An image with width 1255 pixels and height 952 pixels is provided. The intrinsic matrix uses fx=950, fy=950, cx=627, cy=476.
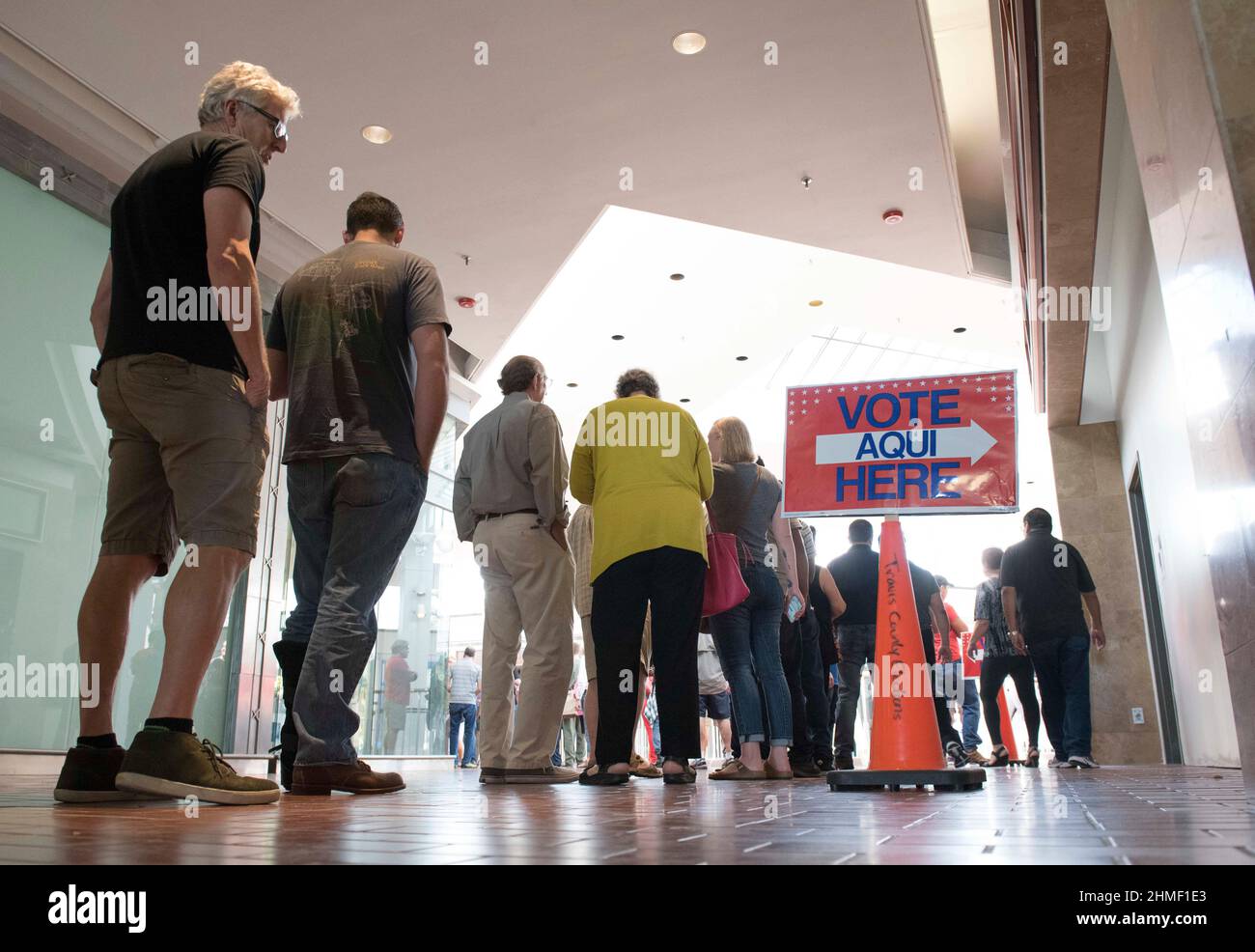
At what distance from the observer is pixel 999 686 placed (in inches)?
254

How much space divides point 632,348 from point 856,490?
9481 millimetres

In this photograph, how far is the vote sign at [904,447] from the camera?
2.89 metres

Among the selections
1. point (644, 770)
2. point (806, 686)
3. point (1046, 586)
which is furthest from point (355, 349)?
point (1046, 586)

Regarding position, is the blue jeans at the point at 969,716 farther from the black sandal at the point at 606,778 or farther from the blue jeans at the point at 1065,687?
the black sandal at the point at 606,778

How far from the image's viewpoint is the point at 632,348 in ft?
40.5

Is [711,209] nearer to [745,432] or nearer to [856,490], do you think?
[745,432]

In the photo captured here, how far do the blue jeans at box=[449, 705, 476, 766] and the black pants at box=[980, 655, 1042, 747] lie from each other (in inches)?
230

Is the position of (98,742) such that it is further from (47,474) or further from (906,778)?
(47,474)

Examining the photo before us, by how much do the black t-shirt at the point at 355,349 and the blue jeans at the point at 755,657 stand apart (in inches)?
67.9

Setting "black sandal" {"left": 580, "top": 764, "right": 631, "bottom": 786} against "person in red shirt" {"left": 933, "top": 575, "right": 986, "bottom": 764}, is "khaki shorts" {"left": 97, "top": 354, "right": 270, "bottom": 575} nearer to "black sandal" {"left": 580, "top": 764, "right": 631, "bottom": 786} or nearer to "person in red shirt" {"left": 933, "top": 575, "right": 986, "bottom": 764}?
"black sandal" {"left": 580, "top": 764, "right": 631, "bottom": 786}

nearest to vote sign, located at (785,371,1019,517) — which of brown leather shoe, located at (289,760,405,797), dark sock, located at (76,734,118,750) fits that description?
brown leather shoe, located at (289,760,405,797)

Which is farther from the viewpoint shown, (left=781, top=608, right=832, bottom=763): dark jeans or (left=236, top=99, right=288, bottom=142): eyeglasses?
(left=781, top=608, right=832, bottom=763): dark jeans

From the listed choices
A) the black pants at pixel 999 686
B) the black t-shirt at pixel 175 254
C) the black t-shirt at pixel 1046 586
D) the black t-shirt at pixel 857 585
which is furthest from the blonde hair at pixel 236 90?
the black pants at pixel 999 686

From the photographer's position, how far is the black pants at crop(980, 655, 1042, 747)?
6160 mm
